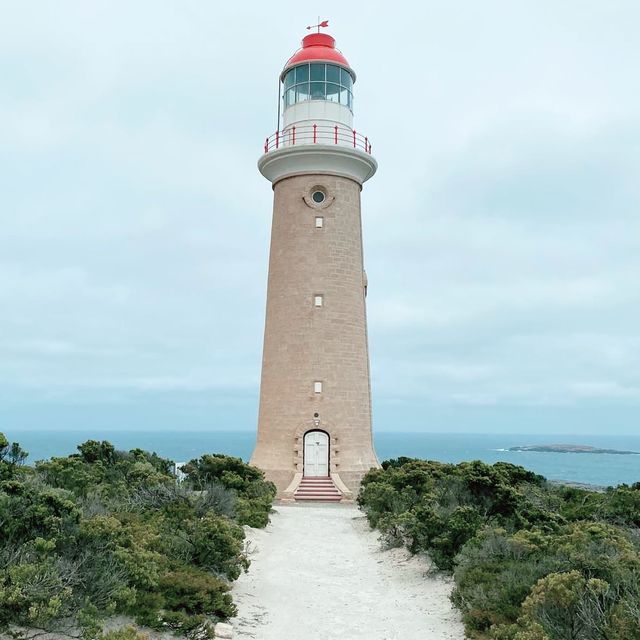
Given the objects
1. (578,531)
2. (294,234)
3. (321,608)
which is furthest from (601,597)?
(294,234)

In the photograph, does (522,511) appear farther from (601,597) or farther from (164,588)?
(164,588)

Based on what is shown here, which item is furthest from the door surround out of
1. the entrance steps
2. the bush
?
the bush

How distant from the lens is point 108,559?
760 centimetres

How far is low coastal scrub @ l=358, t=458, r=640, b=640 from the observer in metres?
6.79

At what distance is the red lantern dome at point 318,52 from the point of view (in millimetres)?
22953

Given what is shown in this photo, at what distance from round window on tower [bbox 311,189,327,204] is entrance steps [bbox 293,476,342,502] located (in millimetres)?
9348

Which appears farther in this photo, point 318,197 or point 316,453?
point 318,197

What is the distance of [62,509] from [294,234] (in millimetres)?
15949

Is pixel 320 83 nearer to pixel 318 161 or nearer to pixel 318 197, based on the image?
pixel 318 161

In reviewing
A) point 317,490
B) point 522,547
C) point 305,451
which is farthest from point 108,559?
point 305,451

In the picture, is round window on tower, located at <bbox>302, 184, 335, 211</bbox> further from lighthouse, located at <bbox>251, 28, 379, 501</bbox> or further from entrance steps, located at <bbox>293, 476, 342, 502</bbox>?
entrance steps, located at <bbox>293, 476, 342, 502</bbox>

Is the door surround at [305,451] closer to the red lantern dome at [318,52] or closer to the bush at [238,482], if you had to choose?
the bush at [238,482]

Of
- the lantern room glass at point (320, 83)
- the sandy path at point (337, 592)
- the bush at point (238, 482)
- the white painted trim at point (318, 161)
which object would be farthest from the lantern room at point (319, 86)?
the sandy path at point (337, 592)

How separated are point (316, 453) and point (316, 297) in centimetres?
515
